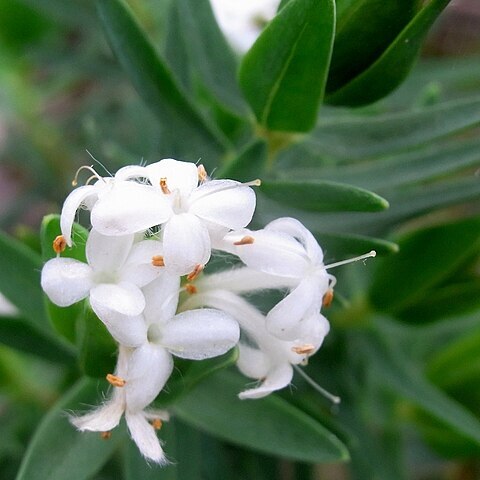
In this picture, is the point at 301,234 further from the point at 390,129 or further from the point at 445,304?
the point at 445,304

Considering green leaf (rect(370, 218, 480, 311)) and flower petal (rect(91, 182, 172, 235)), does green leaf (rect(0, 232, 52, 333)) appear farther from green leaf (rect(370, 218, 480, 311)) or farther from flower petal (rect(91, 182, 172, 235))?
green leaf (rect(370, 218, 480, 311))

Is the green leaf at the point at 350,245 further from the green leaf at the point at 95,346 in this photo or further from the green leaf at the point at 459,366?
the green leaf at the point at 459,366

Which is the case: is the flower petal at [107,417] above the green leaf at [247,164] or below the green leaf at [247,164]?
above

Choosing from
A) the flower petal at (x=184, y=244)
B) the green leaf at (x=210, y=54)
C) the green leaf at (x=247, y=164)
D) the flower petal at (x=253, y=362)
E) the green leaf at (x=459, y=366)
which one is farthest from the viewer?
the green leaf at (x=459, y=366)

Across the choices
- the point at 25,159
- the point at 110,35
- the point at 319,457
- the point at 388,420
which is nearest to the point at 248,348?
the point at 319,457

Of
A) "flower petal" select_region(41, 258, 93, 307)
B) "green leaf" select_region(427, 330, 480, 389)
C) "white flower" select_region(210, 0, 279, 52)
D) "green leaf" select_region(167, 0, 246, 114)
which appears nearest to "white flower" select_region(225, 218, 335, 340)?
"flower petal" select_region(41, 258, 93, 307)

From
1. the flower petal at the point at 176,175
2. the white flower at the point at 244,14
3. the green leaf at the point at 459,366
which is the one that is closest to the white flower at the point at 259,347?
the flower petal at the point at 176,175

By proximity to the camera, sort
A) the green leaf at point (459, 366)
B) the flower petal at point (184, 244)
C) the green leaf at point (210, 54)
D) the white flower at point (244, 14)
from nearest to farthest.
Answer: the flower petal at point (184, 244) → the green leaf at point (210, 54) → the green leaf at point (459, 366) → the white flower at point (244, 14)
